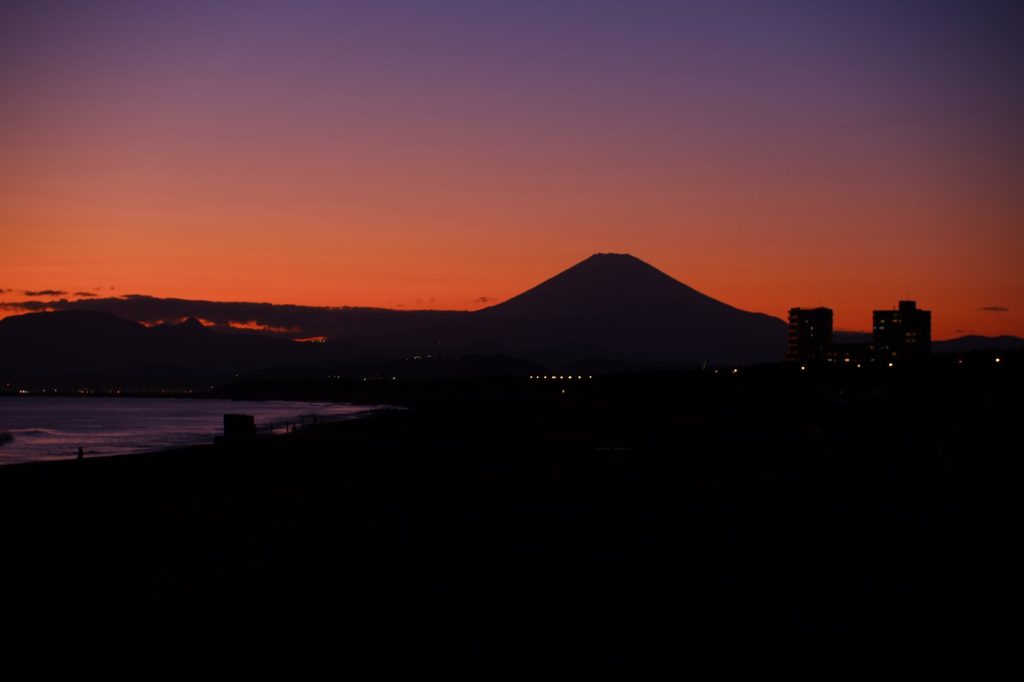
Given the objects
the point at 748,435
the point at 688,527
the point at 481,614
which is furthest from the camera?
the point at 748,435

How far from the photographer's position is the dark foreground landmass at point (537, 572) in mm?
8023

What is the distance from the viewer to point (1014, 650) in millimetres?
7312

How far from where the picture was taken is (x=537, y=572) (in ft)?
35.9

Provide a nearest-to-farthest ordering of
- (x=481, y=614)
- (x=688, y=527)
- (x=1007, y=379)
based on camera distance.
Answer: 1. (x=481, y=614)
2. (x=688, y=527)
3. (x=1007, y=379)

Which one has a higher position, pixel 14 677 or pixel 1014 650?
pixel 1014 650

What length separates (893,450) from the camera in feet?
82.5

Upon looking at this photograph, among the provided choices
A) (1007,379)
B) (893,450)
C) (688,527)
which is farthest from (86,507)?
(1007,379)

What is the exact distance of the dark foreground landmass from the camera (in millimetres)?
8023

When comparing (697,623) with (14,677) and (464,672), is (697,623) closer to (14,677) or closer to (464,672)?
(464,672)

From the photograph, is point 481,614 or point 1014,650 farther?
point 481,614

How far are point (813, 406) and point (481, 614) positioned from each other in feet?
175

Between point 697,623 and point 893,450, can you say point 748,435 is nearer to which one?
point 893,450

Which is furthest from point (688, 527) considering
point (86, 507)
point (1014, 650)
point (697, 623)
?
point (86, 507)

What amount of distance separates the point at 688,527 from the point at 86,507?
40.2 feet
